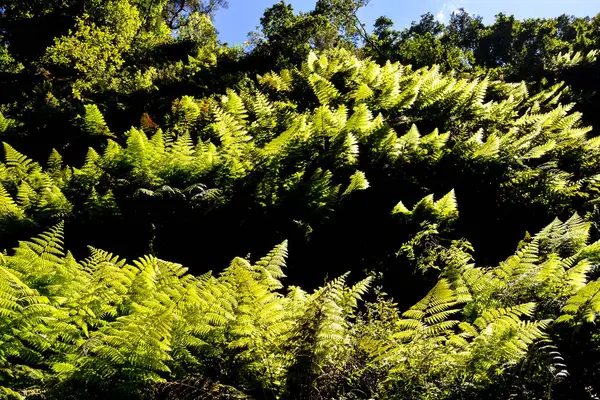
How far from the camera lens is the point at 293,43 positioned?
15555 millimetres

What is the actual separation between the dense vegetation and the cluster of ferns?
24mm

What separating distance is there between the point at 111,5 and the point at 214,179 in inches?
486

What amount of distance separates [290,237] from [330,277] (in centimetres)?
77

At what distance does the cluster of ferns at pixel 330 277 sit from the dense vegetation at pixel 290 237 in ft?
0.08

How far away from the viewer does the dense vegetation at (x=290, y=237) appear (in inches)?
109

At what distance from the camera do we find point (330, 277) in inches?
229

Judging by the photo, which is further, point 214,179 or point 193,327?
point 214,179

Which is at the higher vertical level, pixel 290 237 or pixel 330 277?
pixel 290 237

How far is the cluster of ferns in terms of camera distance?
274cm

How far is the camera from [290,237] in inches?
231

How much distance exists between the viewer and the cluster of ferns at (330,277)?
274cm

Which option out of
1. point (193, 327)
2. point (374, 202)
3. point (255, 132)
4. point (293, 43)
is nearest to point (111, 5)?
point (293, 43)

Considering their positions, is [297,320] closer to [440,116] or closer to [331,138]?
[331,138]

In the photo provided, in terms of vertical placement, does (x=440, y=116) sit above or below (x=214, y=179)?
above
